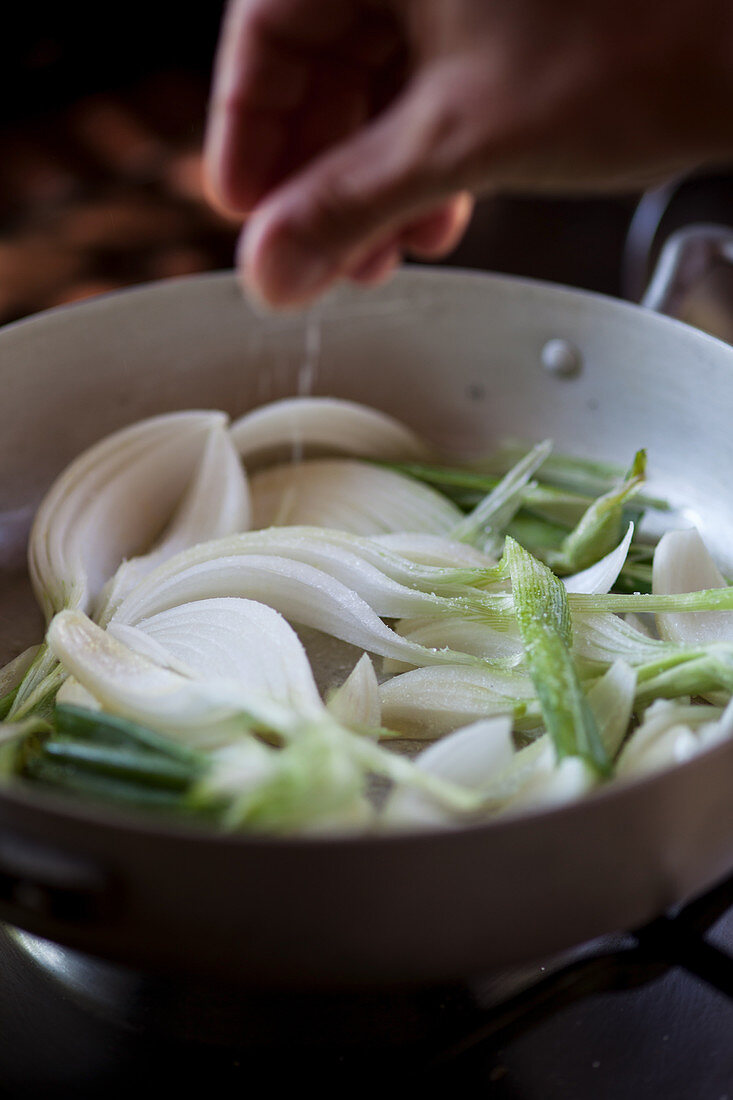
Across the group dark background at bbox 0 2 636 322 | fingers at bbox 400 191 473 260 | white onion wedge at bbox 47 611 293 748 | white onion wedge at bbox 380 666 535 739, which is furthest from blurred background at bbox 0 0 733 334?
white onion wedge at bbox 47 611 293 748

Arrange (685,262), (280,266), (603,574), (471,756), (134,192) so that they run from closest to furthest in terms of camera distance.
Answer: (471,756)
(280,266)
(603,574)
(685,262)
(134,192)

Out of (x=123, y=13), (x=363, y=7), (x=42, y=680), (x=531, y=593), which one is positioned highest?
(x=363, y=7)

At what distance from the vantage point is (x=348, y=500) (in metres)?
0.96

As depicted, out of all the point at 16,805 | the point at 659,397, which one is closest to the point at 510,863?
the point at 16,805

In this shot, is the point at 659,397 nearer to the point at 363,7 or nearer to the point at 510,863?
the point at 363,7

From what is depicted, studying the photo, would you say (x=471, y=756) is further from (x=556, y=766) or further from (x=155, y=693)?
(x=155, y=693)

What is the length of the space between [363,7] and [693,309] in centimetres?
51

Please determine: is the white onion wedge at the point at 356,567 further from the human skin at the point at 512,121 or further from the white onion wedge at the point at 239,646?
the human skin at the point at 512,121

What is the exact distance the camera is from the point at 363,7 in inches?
31.9

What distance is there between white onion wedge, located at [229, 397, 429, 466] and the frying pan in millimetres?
77

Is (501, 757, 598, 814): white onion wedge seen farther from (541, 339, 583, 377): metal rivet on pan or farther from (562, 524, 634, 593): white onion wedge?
(541, 339, 583, 377): metal rivet on pan

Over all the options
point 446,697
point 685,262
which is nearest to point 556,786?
point 446,697

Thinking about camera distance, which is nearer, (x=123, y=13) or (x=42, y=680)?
(x=42, y=680)

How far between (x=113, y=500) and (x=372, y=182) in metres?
0.40
